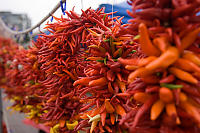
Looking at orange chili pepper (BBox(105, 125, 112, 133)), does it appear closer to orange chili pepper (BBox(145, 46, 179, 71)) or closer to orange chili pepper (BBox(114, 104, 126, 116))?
orange chili pepper (BBox(114, 104, 126, 116))

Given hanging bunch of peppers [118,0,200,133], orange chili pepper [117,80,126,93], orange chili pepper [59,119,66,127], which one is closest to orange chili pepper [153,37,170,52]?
hanging bunch of peppers [118,0,200,133]

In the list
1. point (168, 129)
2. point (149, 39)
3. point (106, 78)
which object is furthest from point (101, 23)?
point (168, 129)

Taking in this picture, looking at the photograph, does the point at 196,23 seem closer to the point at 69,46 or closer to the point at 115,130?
the point at 115,130

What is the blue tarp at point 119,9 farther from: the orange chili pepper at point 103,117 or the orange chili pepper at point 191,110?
the orange chili pepper at point 191,110

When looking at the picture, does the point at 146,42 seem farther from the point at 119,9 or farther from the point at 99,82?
the point at 119,9

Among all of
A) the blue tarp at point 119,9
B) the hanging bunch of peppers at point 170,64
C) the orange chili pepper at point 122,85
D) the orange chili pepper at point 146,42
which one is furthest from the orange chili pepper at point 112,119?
the blue tarp at point 119,9

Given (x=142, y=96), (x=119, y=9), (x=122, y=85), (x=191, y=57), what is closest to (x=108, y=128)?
(x=122, y=85)
